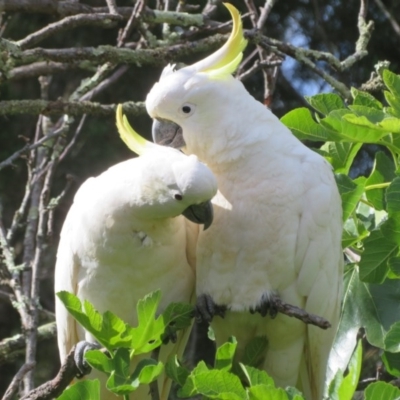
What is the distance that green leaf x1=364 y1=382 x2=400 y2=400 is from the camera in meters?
2.66

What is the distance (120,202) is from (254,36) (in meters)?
1.43

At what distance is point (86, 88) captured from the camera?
16.1 feet

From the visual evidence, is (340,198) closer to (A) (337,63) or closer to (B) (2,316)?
(A) (337,63)

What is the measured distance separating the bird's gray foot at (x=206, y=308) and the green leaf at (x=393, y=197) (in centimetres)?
76

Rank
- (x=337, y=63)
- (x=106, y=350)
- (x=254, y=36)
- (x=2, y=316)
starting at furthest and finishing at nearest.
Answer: (x=2, y=316) → (x=337, y=63) → (x=254, y=36) → (x=106, y=350)

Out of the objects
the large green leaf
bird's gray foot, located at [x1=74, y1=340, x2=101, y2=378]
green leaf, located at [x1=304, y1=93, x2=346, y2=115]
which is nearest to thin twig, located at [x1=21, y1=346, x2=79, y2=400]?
bird's gray foot, located at [x1=74, y1=340, x2=101, y2=378]

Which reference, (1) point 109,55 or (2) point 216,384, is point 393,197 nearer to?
(2) point 216,384

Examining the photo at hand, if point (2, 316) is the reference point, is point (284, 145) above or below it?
above

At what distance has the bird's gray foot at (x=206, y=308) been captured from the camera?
351cm

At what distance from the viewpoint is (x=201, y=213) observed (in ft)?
11.0

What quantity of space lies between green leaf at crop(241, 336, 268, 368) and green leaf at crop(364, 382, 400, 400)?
96 centimetres

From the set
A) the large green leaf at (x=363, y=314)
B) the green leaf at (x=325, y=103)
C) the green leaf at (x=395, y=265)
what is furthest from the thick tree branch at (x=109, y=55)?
the green leaf at (x=395, y=265)

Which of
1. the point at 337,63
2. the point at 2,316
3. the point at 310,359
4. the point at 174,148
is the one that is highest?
the point at 174,148

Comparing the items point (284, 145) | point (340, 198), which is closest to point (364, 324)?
point (340, 198)
